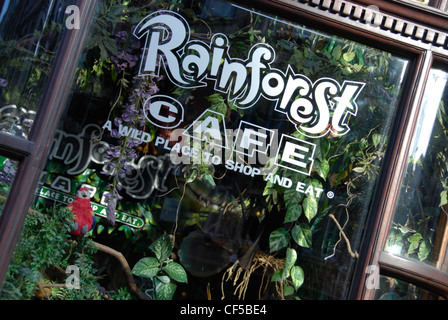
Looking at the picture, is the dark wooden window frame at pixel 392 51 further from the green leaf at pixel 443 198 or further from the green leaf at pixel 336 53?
the green leaf at pixel 443 198

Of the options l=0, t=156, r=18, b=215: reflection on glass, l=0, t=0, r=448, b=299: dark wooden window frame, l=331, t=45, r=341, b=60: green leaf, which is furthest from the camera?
l=331, t=45, r=341, b=60: green leaf

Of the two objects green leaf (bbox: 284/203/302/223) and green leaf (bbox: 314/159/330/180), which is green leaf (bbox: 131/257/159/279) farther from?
green leaf (bbox: 314/159/330/180)

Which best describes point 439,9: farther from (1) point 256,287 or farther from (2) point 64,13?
(2) point 64,13

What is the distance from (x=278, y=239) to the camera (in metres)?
2.36

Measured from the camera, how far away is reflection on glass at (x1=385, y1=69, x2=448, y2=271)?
2291 mm

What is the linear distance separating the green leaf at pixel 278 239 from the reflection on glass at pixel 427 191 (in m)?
0.46

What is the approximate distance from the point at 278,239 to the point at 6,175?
124 centimetres

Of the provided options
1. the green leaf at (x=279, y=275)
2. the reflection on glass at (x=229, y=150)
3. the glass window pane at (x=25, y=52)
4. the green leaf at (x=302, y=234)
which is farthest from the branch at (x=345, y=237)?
the glass window pane at (x=25, y=52)

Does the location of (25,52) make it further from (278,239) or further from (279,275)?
(279,275)

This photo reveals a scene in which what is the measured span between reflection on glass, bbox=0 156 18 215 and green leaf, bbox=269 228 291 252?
3.86ft

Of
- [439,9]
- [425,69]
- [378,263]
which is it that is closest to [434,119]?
[425,69]

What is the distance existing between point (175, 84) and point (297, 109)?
→ 0.58 meters

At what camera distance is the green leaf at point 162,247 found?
7.63ft

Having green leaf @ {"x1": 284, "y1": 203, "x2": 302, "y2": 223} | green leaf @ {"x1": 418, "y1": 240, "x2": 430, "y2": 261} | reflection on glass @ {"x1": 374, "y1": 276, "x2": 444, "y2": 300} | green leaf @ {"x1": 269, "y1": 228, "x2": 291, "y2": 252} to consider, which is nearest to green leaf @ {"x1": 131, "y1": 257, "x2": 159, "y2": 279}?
green leaf @ {"x1": 269, "y1": 228, "x2": 291, "y2": 252}
